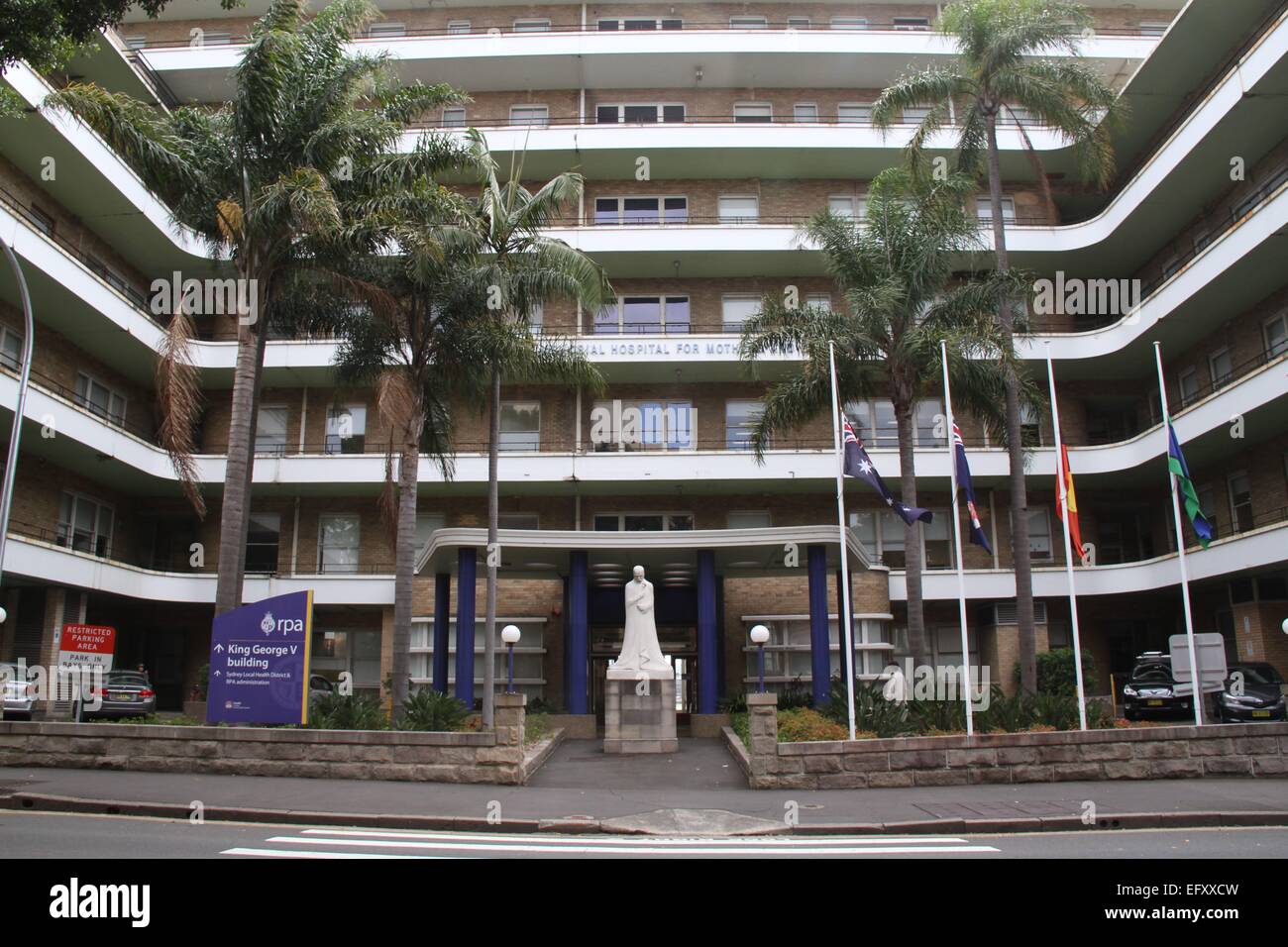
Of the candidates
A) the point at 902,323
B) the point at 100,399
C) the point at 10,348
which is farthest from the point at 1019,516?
the point at 100,399

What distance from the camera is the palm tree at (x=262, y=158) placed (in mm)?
17172

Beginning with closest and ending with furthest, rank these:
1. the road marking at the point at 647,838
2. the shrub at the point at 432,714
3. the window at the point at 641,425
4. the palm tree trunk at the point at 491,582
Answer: the road marking at the point at 647,838 → the shrub at the point at 432,714 → the palm tree trunk at the point at 491,582 → the window at the point at 641,425

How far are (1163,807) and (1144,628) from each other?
24172 mm

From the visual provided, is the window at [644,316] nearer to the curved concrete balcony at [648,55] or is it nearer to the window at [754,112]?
the window at [754,112]

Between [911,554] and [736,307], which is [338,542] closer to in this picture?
[736,307]

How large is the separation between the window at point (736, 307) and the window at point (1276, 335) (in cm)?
1571

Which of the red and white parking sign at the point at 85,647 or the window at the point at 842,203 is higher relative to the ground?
the window at the point at 842,203

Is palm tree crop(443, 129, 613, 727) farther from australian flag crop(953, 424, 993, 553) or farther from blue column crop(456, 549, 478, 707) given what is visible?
australian flag crop(953, 424, 993, 553)

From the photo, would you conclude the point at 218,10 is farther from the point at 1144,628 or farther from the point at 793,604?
the point at 1144,628

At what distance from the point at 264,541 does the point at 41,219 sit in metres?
12.3

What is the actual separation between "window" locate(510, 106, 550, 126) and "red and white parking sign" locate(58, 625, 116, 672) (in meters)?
Result: 25.9

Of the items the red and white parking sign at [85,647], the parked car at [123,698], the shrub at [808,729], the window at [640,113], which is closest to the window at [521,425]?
the window at [640,113]

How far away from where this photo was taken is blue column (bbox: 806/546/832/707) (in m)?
21.7

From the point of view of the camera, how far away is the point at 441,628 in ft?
80.4
